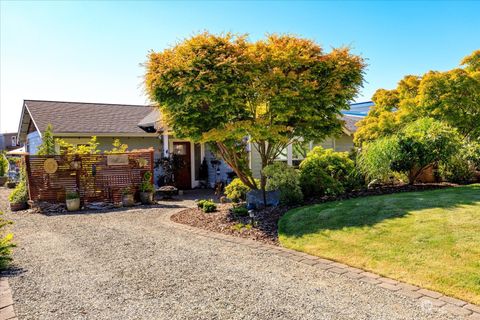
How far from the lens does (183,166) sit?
53.2ft

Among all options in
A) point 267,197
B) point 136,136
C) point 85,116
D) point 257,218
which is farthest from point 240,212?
point 85,116

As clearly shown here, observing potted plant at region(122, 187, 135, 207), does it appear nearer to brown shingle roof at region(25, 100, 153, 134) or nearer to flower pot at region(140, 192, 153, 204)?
flower pot at region(140, 192, 153, 204)

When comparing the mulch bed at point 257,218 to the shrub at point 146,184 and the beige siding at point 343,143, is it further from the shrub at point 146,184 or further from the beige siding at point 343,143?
the beige siding at point 343,143

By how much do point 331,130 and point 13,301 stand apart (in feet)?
25.9

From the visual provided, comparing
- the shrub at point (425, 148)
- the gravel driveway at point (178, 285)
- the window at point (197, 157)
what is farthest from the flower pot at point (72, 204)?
the shrub at point (425, 148)

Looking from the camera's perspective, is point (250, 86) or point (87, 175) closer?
point (250, 86)

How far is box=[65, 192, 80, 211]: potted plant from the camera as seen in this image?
443 inches

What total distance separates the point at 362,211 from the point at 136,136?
1188 centimetres

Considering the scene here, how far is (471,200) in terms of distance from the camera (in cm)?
716

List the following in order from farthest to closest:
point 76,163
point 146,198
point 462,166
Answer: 1. point 146,198
2. point 76,163
3. point 462,166

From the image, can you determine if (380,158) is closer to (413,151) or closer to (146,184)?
(413,151)

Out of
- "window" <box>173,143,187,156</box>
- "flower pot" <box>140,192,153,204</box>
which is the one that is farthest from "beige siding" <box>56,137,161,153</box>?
"flower pot" <box>140,192,153,204</box>

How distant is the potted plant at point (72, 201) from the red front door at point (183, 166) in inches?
210

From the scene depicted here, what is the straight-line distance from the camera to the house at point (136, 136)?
50.6 feet
